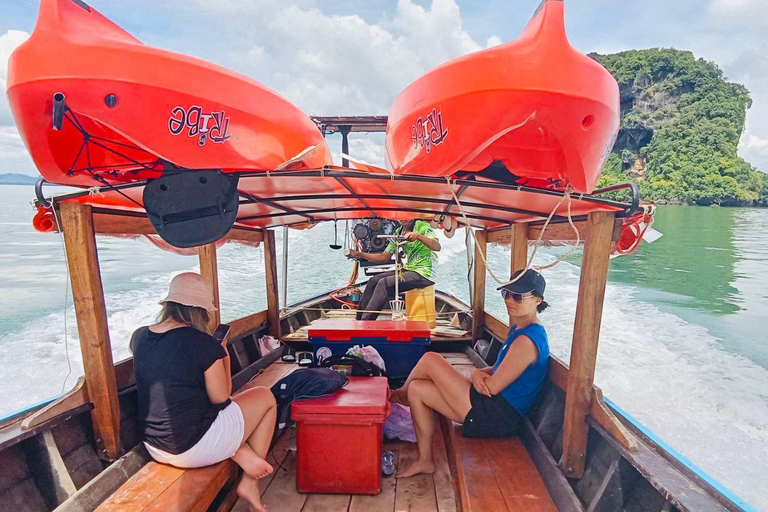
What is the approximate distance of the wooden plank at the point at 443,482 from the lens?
2.19 m

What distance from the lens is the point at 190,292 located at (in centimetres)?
197

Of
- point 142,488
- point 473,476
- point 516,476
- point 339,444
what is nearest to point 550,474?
point 516,476

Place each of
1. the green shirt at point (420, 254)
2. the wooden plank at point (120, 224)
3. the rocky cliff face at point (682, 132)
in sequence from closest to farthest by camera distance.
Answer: the wooden plank at point (120, 224), the green shirt at point (420, 254), the rocky cliff face at point (682, 132)

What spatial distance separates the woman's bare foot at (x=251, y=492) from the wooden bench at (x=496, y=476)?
3.24ft

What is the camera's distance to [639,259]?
62.5ft

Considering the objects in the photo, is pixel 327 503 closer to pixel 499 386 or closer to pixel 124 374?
pixel 499 386

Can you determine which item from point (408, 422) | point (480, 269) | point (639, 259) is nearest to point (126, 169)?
point (408, 422)

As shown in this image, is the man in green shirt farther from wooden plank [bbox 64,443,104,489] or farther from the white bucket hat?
wooden plank [bbox 64,443,104,489]

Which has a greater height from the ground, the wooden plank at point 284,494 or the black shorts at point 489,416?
the black shorts at point 489,416

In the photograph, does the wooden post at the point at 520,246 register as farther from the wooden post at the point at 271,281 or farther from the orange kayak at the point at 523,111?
the wooden post at the point at 271,281

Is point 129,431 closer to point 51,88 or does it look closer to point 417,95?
point 51,88

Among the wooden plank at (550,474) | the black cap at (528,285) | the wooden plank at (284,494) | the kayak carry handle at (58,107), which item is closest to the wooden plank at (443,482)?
the wooden plank at (550,474)

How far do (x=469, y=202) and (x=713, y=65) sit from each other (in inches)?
2786

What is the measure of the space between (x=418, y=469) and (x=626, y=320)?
29.5 ft
